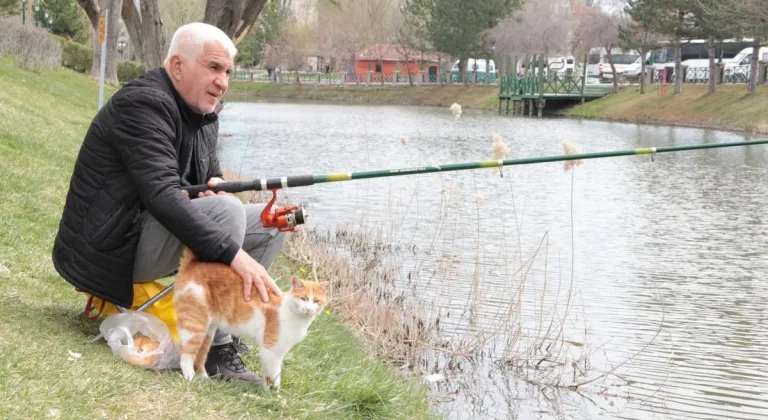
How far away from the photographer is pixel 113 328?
4281 millimetres

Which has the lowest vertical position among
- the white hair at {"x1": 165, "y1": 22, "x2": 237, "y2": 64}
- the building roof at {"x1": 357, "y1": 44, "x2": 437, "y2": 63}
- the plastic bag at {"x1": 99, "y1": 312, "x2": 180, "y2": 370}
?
the building roof at {"x1": 357, "y1": 44, "x2": 437, "y2": 63}

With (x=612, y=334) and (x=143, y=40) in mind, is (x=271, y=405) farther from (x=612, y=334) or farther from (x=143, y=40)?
(x=143, y=40)

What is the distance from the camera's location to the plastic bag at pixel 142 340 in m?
4.16

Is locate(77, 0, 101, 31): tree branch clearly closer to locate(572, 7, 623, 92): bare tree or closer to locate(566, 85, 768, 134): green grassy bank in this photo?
locate(566, 85, 768, 134): green grassy bank

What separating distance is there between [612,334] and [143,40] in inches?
354

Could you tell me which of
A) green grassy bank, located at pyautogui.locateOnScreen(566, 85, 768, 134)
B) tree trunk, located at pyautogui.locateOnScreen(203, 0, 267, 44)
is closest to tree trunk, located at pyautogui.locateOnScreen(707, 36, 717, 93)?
green grassy bank, located at pyautogui.locateOnScreen(566, 85, 768, 134)

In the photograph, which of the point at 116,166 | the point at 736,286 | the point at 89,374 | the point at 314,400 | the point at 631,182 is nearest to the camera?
the point at 89,374

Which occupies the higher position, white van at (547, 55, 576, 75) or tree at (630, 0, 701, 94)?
tree at (630, 0, 701, 94)

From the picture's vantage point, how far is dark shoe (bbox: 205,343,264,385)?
14.2ft

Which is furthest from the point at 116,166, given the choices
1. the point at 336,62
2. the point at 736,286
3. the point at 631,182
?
the point at 336,62

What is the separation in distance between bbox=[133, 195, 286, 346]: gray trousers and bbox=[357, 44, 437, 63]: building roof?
248ft

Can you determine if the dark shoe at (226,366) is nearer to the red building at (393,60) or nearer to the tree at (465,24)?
the tree at (465,24)

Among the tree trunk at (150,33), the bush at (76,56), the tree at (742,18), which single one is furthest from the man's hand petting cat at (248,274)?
the bush at (76,56)

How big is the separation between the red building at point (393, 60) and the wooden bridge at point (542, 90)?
21273 millimetres
